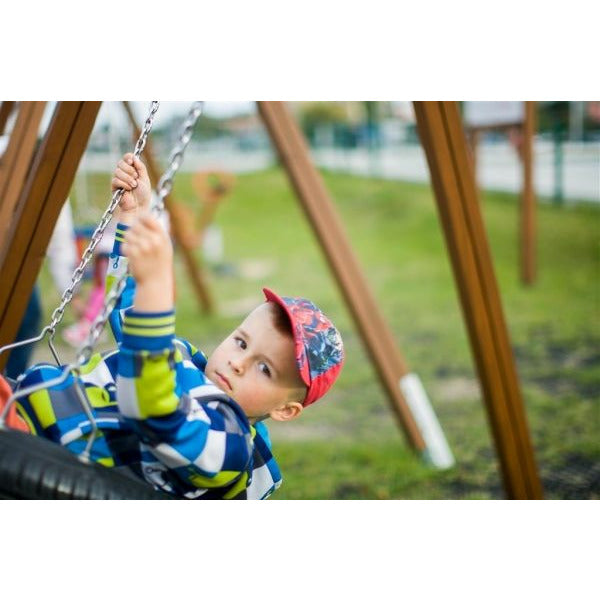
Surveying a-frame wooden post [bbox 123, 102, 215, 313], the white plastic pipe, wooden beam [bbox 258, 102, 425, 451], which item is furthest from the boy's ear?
a-frame wooden post [bbox 123, 102, 215, 313]

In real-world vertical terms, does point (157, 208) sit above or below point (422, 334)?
above

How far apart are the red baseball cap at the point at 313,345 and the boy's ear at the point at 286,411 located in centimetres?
3

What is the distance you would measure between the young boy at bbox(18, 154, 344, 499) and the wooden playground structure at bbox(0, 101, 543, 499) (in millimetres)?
540

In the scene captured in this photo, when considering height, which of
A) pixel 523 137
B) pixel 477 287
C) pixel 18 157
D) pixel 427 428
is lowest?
pixel 523 137

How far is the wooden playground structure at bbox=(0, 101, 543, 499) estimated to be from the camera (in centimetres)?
210

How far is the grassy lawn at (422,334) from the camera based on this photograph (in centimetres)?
334

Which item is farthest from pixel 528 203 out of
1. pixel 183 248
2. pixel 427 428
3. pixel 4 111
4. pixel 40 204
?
pixel 40 204

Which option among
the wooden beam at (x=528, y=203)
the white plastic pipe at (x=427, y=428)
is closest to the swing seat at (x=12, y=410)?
the white plastic pipe at (x=427, y=428)

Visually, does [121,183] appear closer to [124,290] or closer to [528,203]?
[124,290]

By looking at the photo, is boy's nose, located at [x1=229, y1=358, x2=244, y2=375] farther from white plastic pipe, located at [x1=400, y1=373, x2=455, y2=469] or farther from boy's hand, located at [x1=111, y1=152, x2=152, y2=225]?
white plastic pipe, located at [x1=400, y1=373, x2=455, y2=469]

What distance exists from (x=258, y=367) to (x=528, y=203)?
571 centimetres

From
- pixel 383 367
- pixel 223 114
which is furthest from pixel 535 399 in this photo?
pixel 223 114

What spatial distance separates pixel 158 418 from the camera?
48.7 inches
